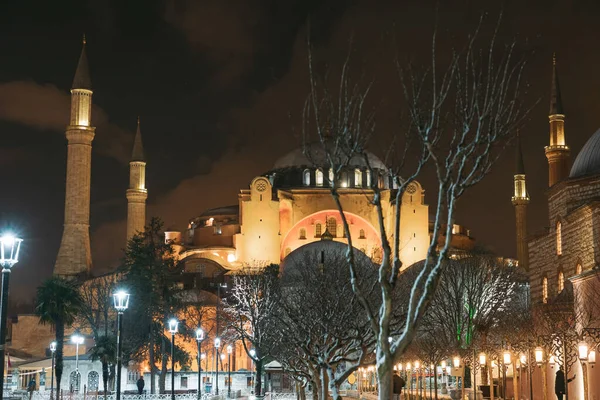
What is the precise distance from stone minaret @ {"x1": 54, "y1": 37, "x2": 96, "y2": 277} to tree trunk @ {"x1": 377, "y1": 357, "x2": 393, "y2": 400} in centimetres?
6947

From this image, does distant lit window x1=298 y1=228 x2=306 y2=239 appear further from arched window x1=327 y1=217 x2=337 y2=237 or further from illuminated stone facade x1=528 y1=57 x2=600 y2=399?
illuminated stone facade x1=528 y1=57 x2=600 y2=399

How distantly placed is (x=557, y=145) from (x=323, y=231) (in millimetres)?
43617

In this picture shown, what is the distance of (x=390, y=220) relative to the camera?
9825 centimetres

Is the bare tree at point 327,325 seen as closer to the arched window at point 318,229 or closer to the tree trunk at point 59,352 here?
the tree trunk at point 59,352

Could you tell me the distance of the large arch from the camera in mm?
99750

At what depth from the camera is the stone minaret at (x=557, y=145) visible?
59375 millimetres

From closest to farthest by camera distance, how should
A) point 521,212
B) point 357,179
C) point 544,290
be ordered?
point 544,290 < point 521,212 < point 357,179

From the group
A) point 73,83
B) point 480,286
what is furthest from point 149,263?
point 480,286

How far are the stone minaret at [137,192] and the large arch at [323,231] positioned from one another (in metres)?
14.7

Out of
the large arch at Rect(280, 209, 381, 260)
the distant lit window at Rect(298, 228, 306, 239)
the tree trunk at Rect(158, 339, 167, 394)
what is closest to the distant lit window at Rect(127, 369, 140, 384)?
the tree trunk at Rect(158, 339, 167, 394)

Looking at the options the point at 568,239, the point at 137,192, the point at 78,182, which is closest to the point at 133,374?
the point at 78,182

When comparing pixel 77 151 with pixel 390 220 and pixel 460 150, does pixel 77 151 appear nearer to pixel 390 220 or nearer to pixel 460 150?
pixel 390 220

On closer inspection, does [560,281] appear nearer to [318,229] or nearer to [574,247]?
[574,247]

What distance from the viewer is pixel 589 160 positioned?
46.2m
